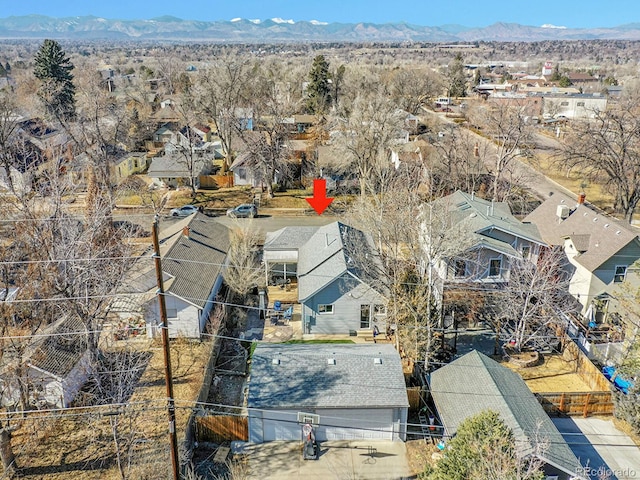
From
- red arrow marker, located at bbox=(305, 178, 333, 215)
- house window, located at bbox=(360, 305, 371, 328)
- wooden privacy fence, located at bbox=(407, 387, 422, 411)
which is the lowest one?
wooden privacy fence, located at bbox=(407, 387, 422, 411)

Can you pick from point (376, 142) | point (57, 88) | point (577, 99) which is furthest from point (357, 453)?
point (577, 99)

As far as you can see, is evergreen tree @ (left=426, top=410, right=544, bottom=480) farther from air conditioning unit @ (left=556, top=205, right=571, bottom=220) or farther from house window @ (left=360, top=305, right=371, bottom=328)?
air conditioning unit @ (left=556, top=205, right=571, bottom=220)

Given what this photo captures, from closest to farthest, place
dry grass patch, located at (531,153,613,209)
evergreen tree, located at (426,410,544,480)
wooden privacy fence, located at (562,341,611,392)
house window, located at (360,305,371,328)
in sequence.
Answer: evergreen tree, located at (426,410,544,480), wooden privacy fence, located at (562,341,611,392), house window, located at (360,305,371,328), dry grass patch, located at (531,153,613,209)

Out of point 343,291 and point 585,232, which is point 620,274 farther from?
point 343,291

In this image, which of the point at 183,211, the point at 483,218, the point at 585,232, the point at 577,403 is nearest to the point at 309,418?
the point at 577,403

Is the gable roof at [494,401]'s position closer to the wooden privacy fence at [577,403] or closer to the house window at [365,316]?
the wooden privacy fence at [577,403]

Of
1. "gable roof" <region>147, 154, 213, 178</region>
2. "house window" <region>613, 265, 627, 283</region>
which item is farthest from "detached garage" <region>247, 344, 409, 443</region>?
"gable roof" <region>147, 154, 213, 178</region>
